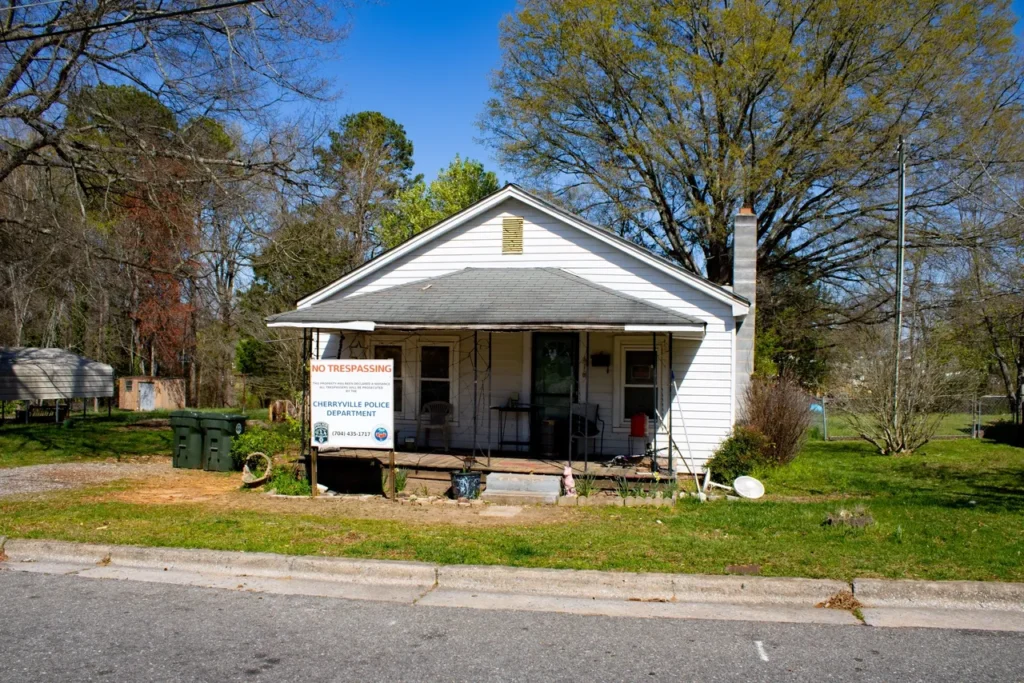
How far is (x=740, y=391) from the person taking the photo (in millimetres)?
15875

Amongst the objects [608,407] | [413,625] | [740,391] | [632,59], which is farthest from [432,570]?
[632,59]

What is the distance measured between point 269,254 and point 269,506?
623 cm

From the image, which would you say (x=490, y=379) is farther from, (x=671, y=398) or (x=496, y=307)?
(x=671, y=398)

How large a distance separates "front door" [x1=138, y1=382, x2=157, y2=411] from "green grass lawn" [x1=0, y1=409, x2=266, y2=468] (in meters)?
8.07

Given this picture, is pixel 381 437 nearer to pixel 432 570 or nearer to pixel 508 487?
pixel 508 487

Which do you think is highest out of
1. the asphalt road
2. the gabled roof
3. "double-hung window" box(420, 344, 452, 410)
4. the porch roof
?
the gabled roof

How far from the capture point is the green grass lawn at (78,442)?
16.6m

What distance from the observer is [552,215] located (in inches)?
609

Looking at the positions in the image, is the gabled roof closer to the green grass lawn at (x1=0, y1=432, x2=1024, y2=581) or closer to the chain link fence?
the green grass lawn at (x1=0, y1=432, x2=1024, y2=581)

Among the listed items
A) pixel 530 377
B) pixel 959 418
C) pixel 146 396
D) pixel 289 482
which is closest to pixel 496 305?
pixel 530 377

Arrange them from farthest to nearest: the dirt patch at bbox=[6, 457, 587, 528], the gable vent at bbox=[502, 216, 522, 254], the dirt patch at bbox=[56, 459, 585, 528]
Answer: the gable vent at bbox=[502, 216, 522, 254] → the dirt patch at bbox=[6, 457, 587, 528] → the dirt patch at bbox=[56, 459, 585, 528]

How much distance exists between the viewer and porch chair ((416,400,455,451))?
15086 mm

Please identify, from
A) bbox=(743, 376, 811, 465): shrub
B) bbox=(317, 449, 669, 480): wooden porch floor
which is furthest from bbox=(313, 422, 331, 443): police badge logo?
bbox=(743, 376, 811, 465): shrub

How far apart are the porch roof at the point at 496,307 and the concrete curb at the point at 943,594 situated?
5893 mm
